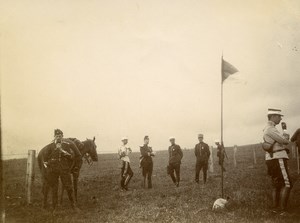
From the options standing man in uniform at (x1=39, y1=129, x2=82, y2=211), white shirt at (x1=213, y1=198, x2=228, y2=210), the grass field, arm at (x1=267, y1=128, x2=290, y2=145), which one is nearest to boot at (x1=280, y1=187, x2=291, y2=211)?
the grass field

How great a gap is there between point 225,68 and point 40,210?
594cm

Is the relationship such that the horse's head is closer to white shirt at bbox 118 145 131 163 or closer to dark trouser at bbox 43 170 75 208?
white shirt at bbox 118 145 131 163

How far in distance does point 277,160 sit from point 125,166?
7.15m

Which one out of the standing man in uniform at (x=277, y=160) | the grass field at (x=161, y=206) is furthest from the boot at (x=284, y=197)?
the grass field at (x=161, y=206)

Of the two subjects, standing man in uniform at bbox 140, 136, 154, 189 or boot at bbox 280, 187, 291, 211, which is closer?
boot at bbox 280, 187, 291, 211

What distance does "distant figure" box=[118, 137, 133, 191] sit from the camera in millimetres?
14016

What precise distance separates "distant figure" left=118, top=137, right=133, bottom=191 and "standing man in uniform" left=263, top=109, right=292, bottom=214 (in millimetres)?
6593

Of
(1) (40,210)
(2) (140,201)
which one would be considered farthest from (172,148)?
(1) (40,210)

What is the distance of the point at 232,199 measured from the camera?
9688 mm

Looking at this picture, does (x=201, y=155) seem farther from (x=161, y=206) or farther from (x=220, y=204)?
(x=220, y=204)

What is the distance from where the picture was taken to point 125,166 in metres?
14.3

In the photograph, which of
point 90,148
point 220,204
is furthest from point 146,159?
point 220,204

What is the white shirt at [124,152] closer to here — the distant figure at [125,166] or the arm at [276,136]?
the distant figure at [125,166]

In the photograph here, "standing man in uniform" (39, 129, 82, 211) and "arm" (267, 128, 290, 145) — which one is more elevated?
"arm" (267, 128, 290, 145)
